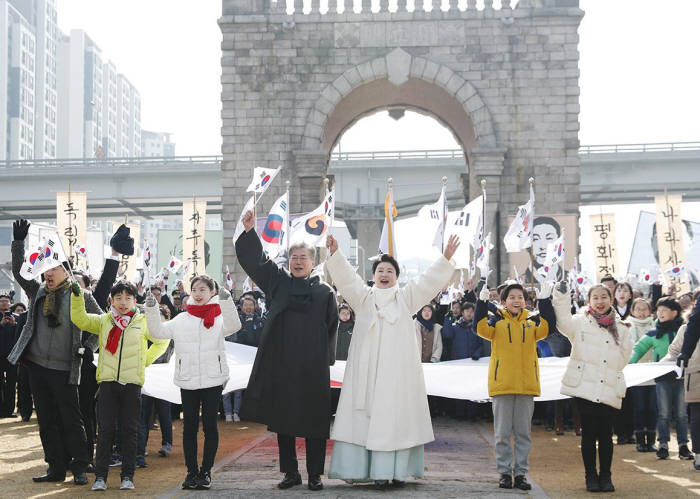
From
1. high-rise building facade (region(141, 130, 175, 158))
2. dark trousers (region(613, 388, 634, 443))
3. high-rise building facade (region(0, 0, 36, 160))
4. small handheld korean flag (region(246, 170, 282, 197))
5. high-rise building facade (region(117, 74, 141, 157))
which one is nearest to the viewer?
dark trousers (region(613, 388, 634, 443))

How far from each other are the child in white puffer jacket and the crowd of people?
0.04ft

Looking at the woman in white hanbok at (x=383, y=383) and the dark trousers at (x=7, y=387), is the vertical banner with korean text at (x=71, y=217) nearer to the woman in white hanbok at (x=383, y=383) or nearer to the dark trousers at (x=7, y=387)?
the dark trousers at (x=7, y=387)

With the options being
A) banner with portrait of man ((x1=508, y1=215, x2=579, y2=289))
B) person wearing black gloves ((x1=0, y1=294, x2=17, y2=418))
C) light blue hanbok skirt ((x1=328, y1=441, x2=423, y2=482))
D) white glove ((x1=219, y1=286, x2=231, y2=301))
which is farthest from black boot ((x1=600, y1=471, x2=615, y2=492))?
banner with portrait of man ((x1=508, y1=215, x2=579, y2=289))

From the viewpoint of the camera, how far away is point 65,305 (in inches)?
349

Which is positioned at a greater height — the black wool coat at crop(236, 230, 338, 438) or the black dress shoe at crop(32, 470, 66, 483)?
the black wool coat at crop(236, 230, 338, 438)

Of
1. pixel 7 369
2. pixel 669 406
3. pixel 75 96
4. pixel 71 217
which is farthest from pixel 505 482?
pixel 75 96

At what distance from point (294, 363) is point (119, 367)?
155cm

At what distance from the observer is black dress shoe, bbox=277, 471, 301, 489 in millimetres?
8086

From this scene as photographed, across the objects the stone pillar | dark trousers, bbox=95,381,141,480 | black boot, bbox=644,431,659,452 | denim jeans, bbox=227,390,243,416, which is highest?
the stone pillar

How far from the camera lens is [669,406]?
11.0 m

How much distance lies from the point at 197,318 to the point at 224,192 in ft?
54.0

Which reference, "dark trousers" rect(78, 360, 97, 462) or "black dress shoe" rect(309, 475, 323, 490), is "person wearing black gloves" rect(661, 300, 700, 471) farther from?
"dark trousers" rect(78, 360, 97, 462)

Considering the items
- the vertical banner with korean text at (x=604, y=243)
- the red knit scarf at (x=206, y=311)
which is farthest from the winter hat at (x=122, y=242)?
the vertical banner with korean text at (x=604, y=243)

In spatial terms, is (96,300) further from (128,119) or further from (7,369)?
(128,119)
